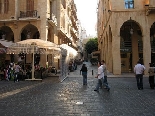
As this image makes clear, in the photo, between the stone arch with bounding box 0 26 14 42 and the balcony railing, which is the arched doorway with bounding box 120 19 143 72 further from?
the stone arch with bounding box 0 26 14 42

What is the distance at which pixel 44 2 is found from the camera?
25.6 meters

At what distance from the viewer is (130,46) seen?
2766cm

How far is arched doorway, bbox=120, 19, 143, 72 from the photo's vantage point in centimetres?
2717

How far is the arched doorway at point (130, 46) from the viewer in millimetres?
27172

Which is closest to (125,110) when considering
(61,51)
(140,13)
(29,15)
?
(61,51)

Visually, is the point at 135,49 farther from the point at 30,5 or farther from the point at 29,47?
the point at 29,47

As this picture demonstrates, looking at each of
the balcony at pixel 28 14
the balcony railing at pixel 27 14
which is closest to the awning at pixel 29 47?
the balcony at pixel 28 14

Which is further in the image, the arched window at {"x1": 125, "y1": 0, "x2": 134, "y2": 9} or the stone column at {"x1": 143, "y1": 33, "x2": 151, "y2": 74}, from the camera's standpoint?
the arched window at {"x1": 125, "y1": 0, "x2": 134, "y2": 9}

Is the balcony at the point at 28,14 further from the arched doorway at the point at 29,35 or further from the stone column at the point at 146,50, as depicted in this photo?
the stone column at the point at 146,50

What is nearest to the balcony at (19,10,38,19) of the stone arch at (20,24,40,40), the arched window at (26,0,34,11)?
the arched window at (26,0,34,11)

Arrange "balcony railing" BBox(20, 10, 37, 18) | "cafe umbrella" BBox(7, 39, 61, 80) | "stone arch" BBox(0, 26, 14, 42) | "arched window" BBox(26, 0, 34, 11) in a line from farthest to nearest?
"stone arch" BBox(0, 26, 14, 42) → "arched window" BBox(26, 0, 34, 11) → "balcony railing" BBox(20, 10, 37, 18) → "cafe umbrella" BBox(7, 39, 61, 80)

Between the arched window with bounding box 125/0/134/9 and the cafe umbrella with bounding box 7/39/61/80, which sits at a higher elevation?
the arched window with bounding box 125/0/134/9

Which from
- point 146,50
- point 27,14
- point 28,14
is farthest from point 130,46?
point 27,14

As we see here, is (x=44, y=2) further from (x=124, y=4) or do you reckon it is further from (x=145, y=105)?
(x=145, y=105)
